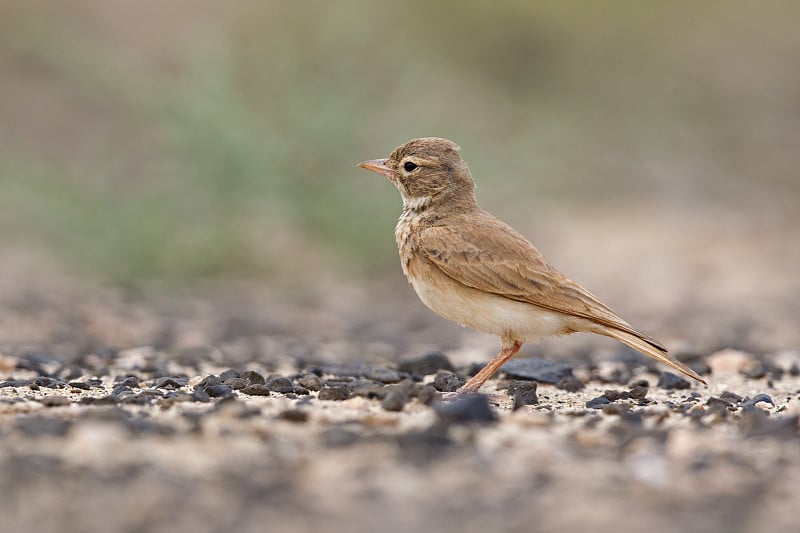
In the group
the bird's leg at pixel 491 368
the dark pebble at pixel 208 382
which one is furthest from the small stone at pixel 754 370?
the dark pebble at pixel 208 382

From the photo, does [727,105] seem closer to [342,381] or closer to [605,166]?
[605,166]

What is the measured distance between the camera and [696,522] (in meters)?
3.37

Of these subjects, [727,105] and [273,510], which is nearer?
[273,510]

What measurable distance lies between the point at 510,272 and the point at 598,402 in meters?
0.78

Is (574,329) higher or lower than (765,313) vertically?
lower

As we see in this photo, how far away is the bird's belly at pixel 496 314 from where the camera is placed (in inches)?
225

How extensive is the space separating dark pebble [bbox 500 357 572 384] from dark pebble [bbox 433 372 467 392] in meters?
0.32

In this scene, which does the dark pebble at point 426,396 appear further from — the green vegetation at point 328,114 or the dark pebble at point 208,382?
the green vegetation at point 328,114

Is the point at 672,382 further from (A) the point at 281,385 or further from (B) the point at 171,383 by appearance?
(B) the point at 171,383

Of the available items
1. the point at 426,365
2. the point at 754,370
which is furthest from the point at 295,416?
the point at 754,370

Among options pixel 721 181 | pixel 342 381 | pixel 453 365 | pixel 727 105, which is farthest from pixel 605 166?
pixel 342 381

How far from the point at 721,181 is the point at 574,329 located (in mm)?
14213

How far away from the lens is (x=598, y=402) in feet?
17.9

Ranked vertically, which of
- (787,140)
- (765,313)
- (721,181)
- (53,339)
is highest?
(787,140)
